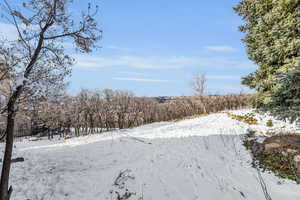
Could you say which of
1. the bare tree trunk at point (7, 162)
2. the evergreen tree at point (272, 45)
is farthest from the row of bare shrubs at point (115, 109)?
the bare tree trunk at point (7, 162)

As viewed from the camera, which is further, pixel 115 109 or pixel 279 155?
pixel 115 109

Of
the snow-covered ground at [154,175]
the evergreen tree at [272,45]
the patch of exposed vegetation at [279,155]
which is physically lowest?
the snow-covered ground at [154,175]

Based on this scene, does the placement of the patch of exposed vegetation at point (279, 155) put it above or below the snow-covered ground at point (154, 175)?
above

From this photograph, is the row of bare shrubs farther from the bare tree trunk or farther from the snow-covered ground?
the bare tree trunk

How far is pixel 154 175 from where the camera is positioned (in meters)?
5.17

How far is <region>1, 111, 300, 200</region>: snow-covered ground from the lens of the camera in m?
4.46

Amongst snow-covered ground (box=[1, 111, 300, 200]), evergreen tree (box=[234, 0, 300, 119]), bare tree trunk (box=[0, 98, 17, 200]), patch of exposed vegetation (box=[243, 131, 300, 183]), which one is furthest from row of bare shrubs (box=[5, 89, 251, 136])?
bare tree trunk (box=[0, 98, 17, 200])

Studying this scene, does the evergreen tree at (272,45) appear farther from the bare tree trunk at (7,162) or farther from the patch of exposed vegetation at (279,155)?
the bare tree trunk at (7,162)

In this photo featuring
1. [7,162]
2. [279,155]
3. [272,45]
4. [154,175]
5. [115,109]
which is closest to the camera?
[7,162]

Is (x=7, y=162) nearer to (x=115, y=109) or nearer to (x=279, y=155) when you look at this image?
(x=279, y=155)

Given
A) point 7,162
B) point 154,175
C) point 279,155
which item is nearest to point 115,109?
point 154,175

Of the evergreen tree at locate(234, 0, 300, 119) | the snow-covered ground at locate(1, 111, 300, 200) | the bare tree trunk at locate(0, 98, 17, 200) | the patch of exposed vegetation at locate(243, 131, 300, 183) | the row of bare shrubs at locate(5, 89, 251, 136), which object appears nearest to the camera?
the bare tree trunk at locate(0, 98, 17, 200)

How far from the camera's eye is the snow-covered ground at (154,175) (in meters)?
4.46

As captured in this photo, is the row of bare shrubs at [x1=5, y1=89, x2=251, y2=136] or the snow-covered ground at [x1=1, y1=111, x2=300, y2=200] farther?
the row of bare shrubs at [x1=5, y1=89, x2=251, y2=136]
